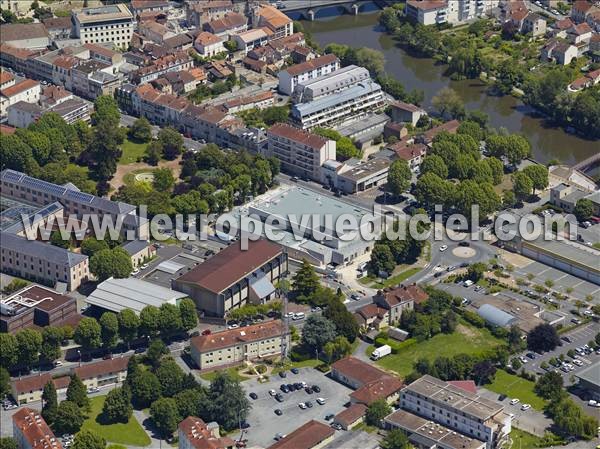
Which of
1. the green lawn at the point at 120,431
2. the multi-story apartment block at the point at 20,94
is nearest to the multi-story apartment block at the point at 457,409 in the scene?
the green lawn at the point at 120,431

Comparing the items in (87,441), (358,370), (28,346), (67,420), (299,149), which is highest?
(299,149)

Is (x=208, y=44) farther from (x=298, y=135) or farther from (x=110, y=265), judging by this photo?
(x=110, y=265)

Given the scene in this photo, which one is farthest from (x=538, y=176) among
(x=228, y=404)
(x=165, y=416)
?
(x=165, y=416)

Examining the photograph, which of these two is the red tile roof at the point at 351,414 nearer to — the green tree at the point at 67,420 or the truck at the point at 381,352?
the truck at the point at 381,352

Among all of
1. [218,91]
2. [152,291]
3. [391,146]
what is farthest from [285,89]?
[152,291]

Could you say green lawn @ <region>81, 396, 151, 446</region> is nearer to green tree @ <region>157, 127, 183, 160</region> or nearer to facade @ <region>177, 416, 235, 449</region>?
facade @ <region>177, 416, 235, 449</region>
